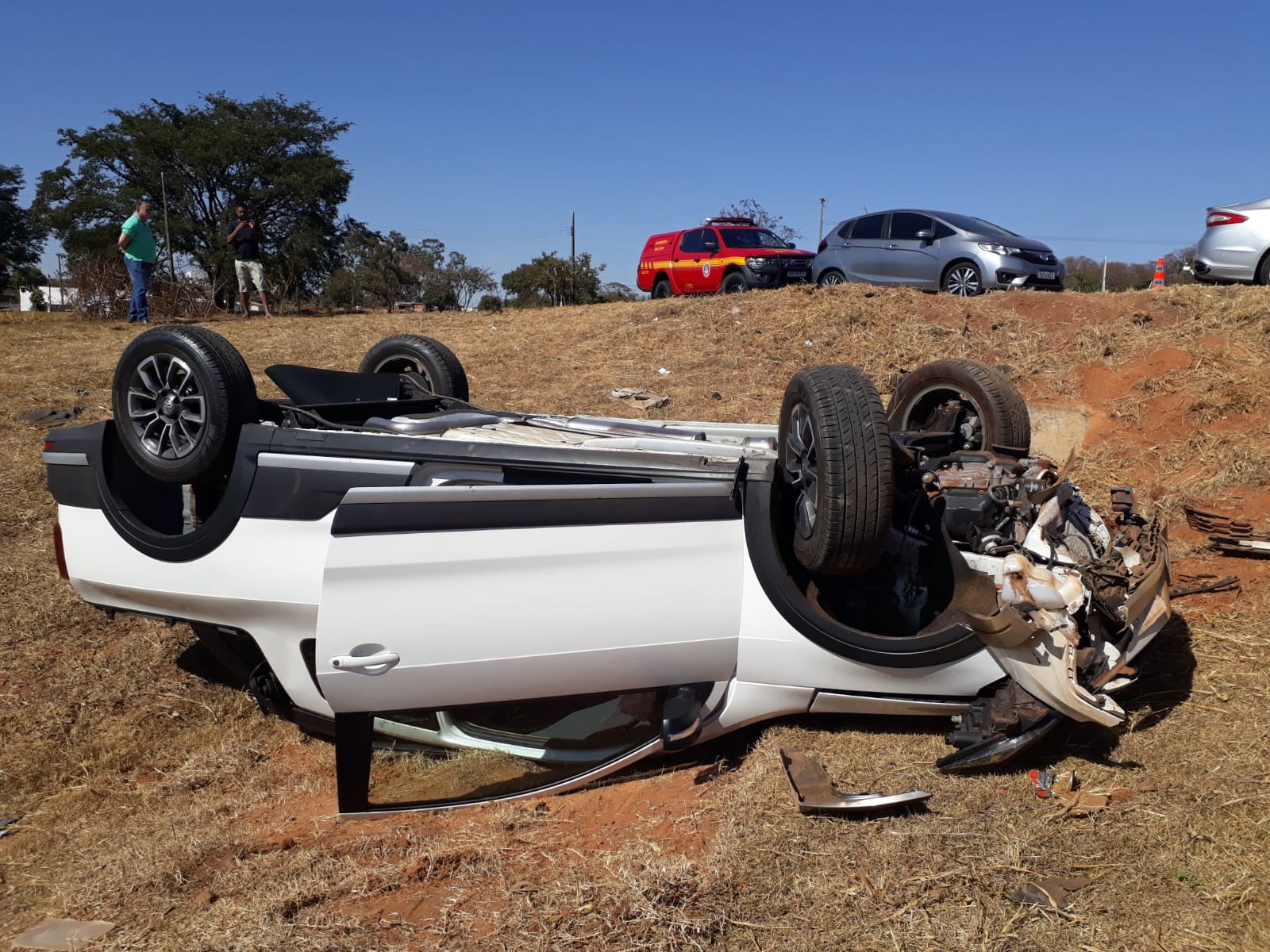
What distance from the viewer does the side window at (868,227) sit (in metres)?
13.9

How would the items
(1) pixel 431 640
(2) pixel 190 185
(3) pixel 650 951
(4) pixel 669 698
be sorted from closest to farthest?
1. (3) pixel 650 951
2. (1) pixel 431 640
3. (4) pixel 669 698
4. (2) pixel 190 185

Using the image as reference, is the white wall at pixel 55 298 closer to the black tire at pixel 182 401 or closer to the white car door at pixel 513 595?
the black tire at pixel 182 401

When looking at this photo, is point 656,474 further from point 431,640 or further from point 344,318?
point 344,318

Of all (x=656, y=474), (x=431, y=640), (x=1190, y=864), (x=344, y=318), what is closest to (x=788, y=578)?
(x=656, y=474)

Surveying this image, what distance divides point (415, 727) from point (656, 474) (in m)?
1.31

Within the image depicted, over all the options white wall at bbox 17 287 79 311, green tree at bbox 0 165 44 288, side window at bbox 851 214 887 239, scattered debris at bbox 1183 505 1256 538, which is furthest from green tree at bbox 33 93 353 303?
scattered debris at bbox 1183 505 1256 538

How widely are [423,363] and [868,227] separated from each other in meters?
10.4

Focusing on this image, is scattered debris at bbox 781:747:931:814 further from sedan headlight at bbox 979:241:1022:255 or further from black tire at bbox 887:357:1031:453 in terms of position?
sedan headlight at bbox 979:241:1022:255

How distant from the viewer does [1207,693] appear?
12.9 feet

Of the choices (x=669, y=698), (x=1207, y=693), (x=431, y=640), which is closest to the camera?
(x=431, y=640)

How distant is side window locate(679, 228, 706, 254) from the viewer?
16.8 meters

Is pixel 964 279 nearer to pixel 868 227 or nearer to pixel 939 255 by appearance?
pixel 939 255

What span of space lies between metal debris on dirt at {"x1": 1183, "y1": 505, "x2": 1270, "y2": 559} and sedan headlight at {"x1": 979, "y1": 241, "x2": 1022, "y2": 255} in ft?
24.5

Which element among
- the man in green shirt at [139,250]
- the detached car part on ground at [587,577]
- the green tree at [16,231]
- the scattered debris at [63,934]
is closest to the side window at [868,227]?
the man in green shirt at [139,250]
